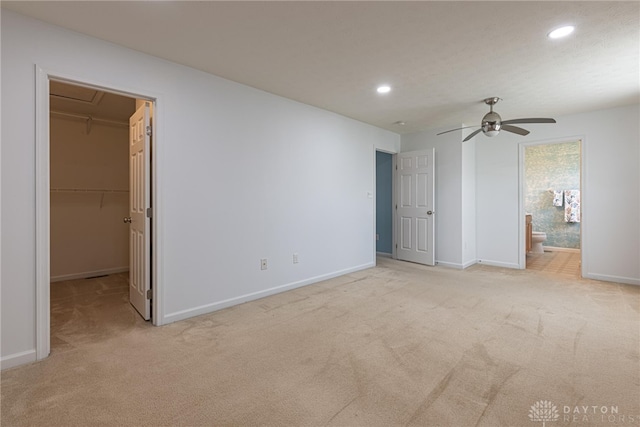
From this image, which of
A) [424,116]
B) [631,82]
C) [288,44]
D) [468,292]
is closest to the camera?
[288,44]

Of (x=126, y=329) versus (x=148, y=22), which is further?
(x=126, y=329)

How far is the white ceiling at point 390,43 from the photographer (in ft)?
6.81

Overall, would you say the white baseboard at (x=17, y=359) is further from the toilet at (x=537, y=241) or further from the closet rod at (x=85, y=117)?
the toilet at (x=537, y=241)

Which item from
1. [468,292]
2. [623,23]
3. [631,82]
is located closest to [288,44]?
[623,23]

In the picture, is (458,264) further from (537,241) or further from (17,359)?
(17,359)

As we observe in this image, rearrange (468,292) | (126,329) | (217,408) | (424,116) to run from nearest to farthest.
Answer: (217,408), (126,329), (468,292), (424,116)

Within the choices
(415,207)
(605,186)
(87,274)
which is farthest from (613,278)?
(87,274)

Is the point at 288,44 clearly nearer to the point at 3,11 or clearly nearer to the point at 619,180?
the point at 3,11

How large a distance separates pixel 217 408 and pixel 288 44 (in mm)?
2624

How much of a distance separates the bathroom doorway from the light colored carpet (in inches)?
161

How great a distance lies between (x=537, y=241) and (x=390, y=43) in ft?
21.5

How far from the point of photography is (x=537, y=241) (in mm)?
6957

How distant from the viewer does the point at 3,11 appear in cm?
207

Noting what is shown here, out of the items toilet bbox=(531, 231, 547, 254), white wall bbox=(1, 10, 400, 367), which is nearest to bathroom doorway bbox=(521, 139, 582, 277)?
toilet bbox=(531, 231, 547, 254)
